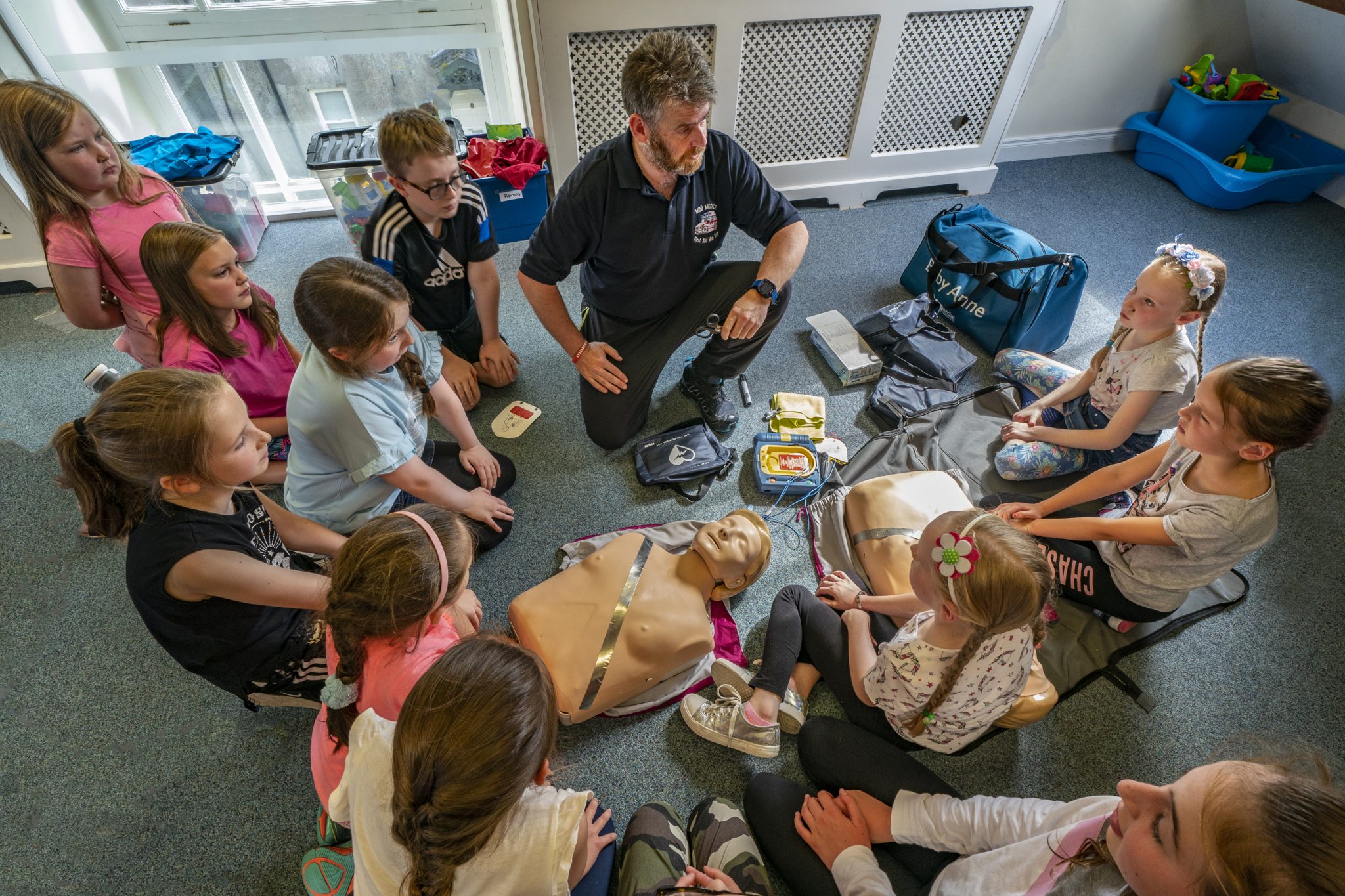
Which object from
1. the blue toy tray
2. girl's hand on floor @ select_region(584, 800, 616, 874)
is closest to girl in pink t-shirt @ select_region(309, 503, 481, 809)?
girl's hand on floor @ select_region(584, 800, 616, 874)

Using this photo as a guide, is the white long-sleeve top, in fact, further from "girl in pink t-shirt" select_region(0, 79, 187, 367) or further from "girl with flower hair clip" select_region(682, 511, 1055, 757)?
"girl in pink t-shirt" select_region(0, 79, 187, 367)

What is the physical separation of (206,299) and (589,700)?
4.57 ft

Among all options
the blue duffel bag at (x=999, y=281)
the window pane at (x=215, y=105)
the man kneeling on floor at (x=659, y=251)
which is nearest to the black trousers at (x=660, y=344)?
the man kneeling on floor at (x=659, y=251)

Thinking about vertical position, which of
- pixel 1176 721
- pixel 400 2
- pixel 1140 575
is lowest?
pixel 1176 721

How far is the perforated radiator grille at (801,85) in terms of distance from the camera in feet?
8.79

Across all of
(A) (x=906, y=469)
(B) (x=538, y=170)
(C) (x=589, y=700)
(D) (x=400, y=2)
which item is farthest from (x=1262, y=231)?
(D) (x=400, y=2)

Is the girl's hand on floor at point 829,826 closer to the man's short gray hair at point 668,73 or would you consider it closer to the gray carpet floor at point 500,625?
the gray carpet floor at point 500,625

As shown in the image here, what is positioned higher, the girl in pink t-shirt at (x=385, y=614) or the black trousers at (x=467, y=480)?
the girl in pink t-shirt at (x=385, y=614)

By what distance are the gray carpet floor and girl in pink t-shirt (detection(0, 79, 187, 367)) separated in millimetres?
676

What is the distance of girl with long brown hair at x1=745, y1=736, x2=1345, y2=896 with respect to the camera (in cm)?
70

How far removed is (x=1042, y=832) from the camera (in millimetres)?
1157

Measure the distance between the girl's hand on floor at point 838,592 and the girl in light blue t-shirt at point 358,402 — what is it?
99 centimetres

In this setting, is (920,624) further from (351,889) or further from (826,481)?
(351,889)

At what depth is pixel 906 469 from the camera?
83.0 inches
